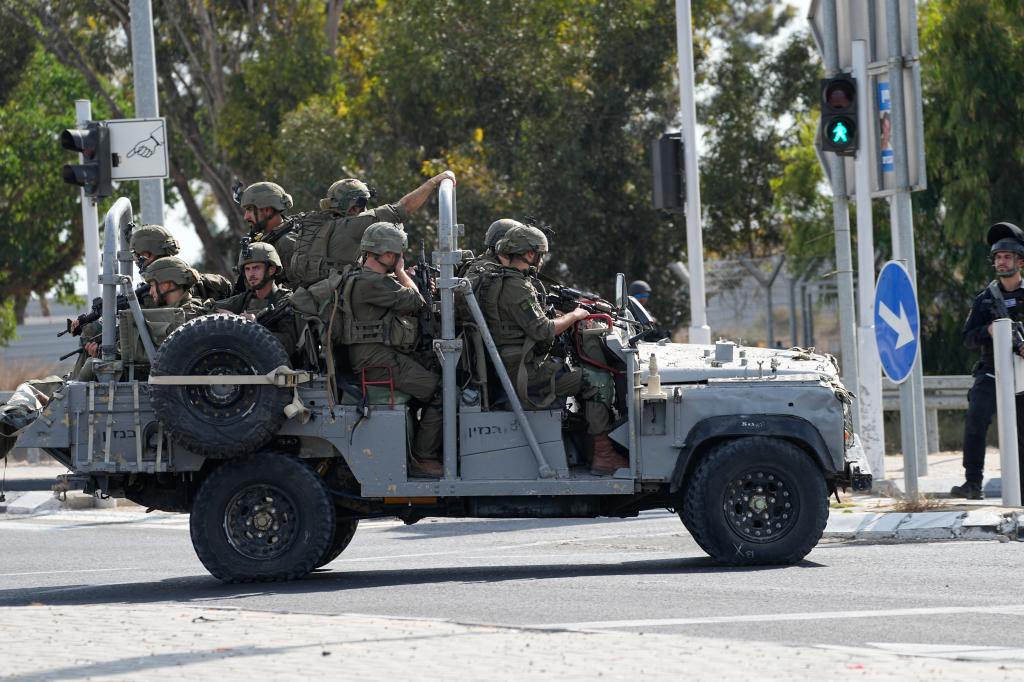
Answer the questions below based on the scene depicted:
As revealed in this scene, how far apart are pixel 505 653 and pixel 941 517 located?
5707 millimetres

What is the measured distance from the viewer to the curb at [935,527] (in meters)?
12.1

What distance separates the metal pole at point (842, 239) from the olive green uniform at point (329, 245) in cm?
593

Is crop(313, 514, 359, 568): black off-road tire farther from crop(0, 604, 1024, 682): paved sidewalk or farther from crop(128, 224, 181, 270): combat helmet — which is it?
crop(0, 604, 1024, 682): paved sidewalk

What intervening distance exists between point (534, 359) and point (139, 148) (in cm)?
698

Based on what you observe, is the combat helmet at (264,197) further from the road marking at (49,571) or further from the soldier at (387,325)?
the road marking at (49,571)

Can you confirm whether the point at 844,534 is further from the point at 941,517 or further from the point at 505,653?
the point at 505,653

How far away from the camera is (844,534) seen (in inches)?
492

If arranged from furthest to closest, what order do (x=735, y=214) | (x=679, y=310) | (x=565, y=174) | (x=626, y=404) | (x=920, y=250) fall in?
(x=735, y=214)
(x=679, y=310)
(x=565, y=174)
(x=920, y=250)
(x=626, y=404)

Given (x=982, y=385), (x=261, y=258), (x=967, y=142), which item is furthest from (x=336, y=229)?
(x=967, y=142)

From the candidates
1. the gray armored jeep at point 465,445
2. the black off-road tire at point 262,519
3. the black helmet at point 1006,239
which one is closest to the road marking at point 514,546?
the black off-road tire at point 262,519

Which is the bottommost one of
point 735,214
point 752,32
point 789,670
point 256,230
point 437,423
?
point 789,670

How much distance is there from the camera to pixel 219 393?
10570mm

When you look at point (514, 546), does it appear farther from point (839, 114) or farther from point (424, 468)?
point (839, 114)

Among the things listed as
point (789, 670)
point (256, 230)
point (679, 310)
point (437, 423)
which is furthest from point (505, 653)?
point (679, 310)
